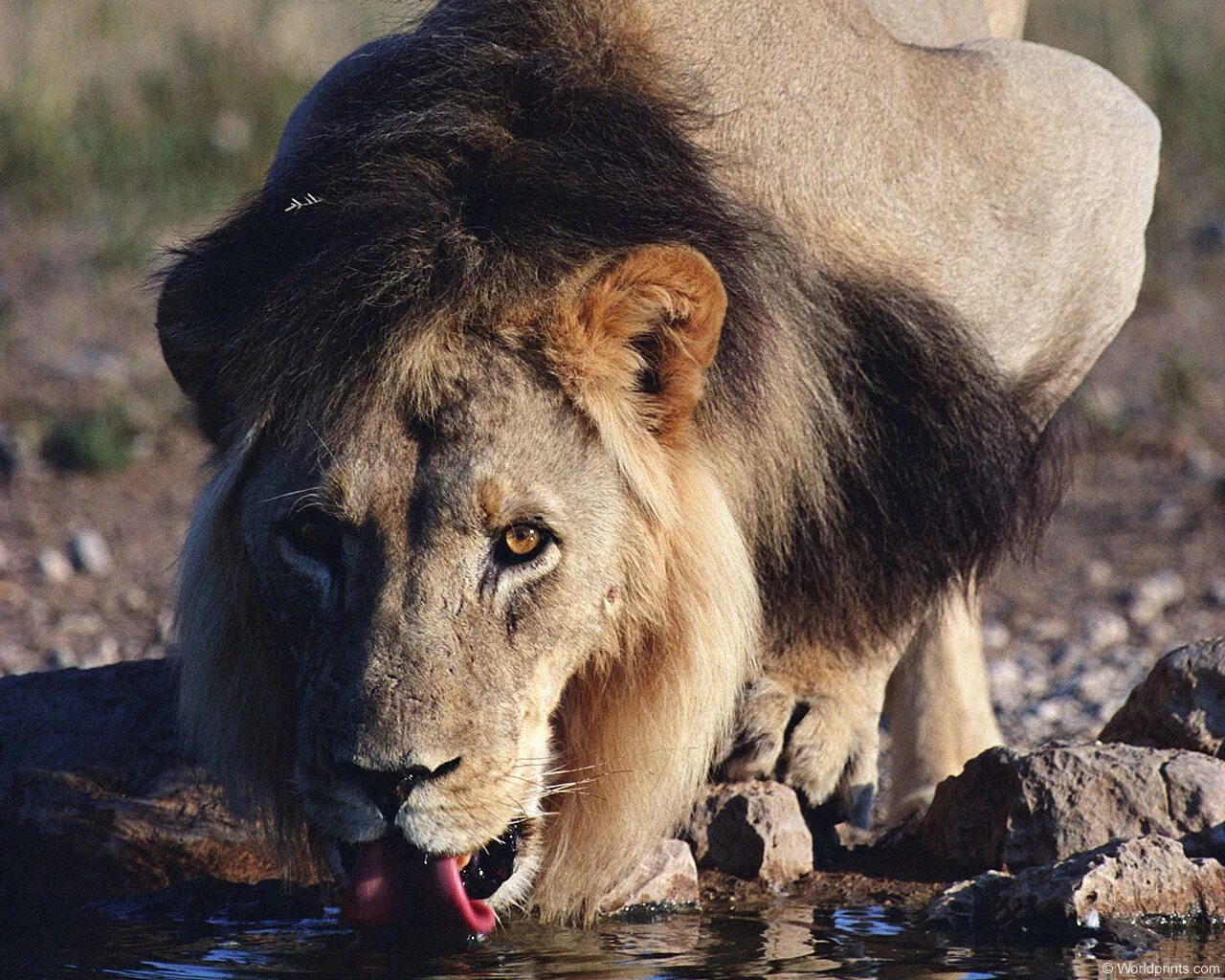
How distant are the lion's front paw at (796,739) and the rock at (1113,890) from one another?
0.60 m

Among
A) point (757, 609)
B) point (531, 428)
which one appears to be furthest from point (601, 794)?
point (531, 428)

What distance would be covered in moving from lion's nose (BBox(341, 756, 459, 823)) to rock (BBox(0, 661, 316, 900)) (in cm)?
104

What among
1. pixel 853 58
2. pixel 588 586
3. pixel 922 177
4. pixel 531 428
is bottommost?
pixel 588 586

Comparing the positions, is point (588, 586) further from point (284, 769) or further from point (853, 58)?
point (853, 58)

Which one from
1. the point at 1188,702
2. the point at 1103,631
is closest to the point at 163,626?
the point at 1103,631

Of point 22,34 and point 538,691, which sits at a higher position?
point 22,34

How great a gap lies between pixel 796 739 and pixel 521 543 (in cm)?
114

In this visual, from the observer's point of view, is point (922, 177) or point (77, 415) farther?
point (77, 415)

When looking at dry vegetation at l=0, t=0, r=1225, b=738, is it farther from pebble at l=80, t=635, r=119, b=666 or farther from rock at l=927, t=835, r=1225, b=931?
rock at l=927, t=835, r=1225, b=931

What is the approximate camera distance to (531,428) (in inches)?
131

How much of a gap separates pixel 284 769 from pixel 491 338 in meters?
0.92

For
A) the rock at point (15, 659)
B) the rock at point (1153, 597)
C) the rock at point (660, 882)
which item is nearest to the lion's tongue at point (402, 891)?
the rock at point (660, 882)

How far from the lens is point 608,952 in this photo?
3.57 metres

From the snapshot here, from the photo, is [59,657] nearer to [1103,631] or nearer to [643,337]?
[643,337]
